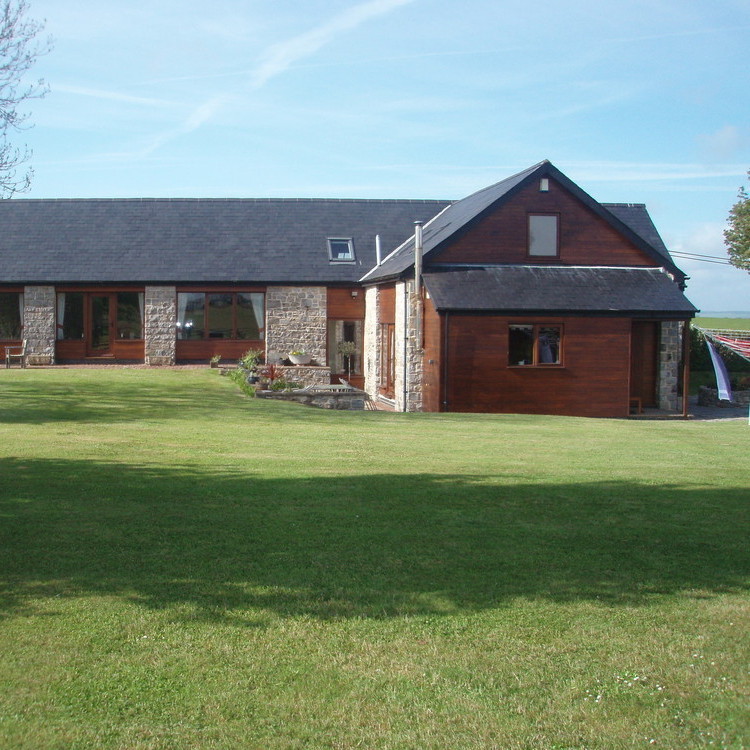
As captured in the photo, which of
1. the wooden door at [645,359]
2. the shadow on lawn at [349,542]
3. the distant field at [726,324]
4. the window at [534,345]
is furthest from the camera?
the distant field at [726,324]

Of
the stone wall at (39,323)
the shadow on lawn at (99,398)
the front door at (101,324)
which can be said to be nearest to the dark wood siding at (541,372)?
the shadow on lawn at (99,398)

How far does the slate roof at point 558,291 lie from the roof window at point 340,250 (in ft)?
30.6

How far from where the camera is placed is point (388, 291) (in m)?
28.2

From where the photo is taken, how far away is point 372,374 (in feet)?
99.5

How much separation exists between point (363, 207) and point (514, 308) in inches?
552

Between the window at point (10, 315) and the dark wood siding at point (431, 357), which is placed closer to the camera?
the dark wood siding at point (431, 357)

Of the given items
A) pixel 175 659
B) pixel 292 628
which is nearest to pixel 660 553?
pixel 292 628

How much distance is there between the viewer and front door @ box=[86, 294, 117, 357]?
3278 centimetres

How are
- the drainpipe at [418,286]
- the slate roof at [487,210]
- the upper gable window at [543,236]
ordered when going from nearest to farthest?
1. the drainpipe at [418,286]
2. the slate roof at [487,210]
3. the upper gable window at [543,236]

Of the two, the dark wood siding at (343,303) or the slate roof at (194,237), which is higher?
the slate roof at (194,237)

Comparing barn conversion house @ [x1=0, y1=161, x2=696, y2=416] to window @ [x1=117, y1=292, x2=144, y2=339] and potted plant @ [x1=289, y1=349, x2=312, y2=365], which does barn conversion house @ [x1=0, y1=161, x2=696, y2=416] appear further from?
potted plant @ [x1=289, y1=349, x2=312, y2=365]

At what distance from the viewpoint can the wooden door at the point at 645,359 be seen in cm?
2627

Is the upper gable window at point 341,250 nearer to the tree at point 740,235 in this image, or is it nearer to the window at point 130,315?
the window at point 130,315

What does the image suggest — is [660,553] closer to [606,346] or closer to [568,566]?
[568,566]
